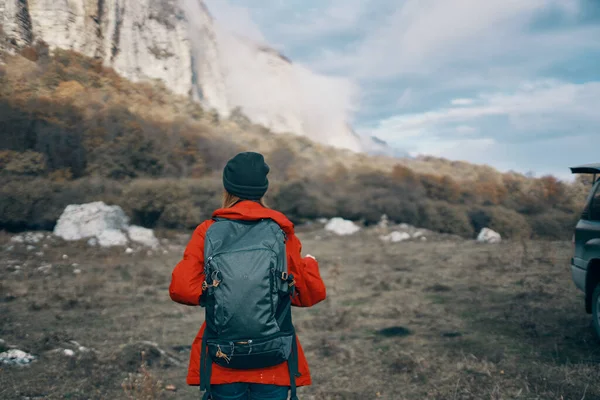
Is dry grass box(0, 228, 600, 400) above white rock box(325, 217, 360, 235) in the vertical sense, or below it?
below

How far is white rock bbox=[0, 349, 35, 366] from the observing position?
4447 millimetres

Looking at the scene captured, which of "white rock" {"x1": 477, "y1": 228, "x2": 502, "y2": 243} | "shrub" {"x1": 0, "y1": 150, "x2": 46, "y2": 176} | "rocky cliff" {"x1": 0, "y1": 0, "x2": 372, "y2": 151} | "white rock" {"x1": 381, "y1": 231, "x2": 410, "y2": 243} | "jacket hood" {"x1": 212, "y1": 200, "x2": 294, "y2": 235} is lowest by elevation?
"white rock" {"x1": 381, "y1": 231, "x2": 410, "y2": 243}

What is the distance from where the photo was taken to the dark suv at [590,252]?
427 centimetres

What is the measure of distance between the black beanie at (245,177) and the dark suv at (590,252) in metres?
3.86

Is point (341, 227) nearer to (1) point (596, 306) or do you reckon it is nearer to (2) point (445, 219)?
(2) point (445, 219)

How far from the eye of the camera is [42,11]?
538 inches

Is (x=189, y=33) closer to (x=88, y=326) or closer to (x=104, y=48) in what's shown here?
(x=104, y=48)

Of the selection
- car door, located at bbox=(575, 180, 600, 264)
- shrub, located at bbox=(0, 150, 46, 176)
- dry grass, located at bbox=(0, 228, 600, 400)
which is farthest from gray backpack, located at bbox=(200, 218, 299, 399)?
shrub, located at bbox=(0, 150, 46, 176)

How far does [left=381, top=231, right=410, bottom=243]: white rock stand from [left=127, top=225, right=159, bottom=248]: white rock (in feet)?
29.1

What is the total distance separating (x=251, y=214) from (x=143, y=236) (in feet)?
46.2

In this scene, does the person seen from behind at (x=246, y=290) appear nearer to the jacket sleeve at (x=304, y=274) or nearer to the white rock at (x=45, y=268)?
the jacket sleeve at (x=304, y=274)

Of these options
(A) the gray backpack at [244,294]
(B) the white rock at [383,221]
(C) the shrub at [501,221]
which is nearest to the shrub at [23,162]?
(B) the white rock at [383,221]

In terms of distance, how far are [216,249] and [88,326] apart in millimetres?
5381

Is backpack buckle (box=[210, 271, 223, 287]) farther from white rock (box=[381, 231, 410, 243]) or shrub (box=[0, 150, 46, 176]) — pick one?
white rock (box=[381, 231, 410, 243])
